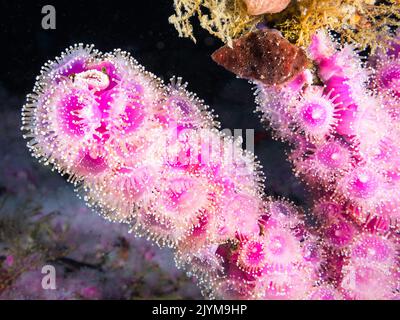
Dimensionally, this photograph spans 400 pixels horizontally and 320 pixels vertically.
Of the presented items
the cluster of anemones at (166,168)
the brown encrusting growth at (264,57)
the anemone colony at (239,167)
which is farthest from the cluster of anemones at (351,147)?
the cluster of anemones at (166,168)

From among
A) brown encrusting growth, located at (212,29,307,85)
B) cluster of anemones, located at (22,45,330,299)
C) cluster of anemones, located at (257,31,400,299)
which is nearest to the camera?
cluster of anemones, located at (22,45,330,299)

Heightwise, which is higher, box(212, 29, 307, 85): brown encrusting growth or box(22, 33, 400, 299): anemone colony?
box(212, 29, 307, 85): brown encrusting growth

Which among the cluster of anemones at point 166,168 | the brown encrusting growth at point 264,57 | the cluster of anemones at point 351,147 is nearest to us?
the cluster of anemones at point 166,168

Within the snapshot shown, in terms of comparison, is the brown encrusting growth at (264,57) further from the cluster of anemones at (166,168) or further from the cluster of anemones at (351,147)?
the cluster of anemones at (166,168)

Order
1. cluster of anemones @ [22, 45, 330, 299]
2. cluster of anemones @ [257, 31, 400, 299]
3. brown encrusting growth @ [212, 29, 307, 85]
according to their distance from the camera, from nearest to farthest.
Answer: cluster of anemones @ [22, 45, 330, 299]
brown encrusting growth @ [212, 29, 307, 85]
cluster of anemones @ [257, 31, 400, 299]

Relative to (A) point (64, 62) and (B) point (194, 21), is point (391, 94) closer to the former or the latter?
(B) point (194, 21)

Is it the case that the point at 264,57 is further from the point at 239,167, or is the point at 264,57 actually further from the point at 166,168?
the point at 166,168

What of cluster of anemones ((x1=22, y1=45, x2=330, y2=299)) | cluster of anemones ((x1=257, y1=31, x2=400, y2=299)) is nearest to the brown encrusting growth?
cluster of anemones ((x1=257, y1=31, x2=400, y2=299))

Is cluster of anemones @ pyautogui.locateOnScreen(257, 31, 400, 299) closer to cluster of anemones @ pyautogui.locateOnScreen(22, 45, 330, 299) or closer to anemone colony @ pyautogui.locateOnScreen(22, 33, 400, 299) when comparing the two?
anemone colony @ pyautogui.locateOnScreen(22, 33, 400, 299)
